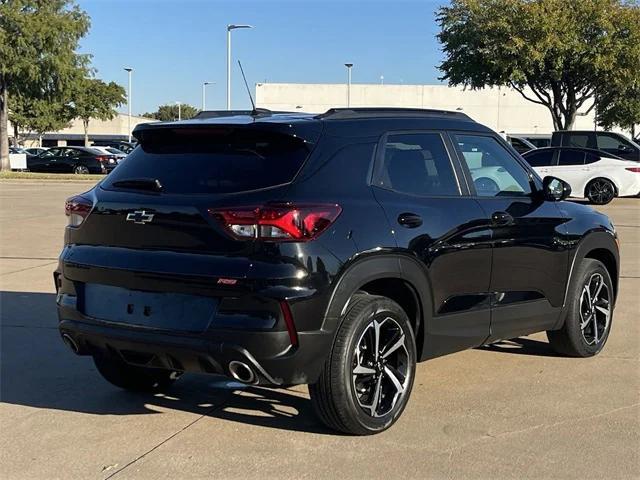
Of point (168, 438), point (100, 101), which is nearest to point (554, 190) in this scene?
point (168, 438)

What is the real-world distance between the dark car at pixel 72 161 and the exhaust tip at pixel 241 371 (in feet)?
110

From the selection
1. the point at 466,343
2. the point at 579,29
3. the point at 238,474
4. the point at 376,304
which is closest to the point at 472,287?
the point at 466,343

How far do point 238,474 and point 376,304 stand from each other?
1141mm

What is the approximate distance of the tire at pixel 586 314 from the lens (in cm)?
571

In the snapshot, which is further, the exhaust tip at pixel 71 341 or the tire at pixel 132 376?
the tire at pixel 132 376

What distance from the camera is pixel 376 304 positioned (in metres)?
4.15

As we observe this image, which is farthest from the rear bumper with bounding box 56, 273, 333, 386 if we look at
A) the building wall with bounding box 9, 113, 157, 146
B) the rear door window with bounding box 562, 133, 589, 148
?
the building wall with bounding box 9, 113, 157, 146

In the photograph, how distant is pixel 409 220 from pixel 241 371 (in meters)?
1.30

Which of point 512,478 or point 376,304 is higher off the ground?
point 376,304

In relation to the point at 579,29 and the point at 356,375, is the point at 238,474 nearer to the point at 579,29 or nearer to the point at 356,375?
the point at 356,375

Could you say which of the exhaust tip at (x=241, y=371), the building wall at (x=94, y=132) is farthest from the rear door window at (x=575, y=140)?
the building wall at (x=94, y=132)

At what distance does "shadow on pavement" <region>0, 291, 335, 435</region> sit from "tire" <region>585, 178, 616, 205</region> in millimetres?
16681

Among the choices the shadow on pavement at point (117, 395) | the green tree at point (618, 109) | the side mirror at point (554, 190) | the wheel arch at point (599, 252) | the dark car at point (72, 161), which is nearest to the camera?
the shadow on pavement at point (117, 395)

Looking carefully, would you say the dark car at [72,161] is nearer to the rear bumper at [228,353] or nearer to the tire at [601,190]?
the tire at [601,190]
